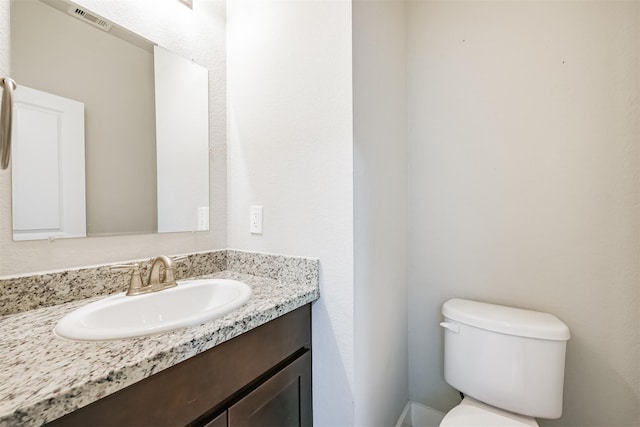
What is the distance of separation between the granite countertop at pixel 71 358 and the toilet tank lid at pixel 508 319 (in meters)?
0.82

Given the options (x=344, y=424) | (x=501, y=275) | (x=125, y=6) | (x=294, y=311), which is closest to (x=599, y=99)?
(x=501, y=275)

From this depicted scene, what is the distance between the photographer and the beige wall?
81cm

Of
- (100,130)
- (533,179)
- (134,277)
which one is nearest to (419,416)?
(533,179)

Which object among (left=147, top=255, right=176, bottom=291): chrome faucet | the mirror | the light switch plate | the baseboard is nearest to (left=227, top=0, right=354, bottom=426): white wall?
the light switch plate

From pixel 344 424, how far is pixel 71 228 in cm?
113

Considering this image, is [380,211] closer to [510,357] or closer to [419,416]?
[510,357]

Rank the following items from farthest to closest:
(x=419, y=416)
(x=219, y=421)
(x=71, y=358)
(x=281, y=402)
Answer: (x=419, y=416) → (x=281, y=402) → (x=219, y=421) → (x=71, y=358)

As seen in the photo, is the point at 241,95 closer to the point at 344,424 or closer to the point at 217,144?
the point at 217,144

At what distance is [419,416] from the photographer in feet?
4.74

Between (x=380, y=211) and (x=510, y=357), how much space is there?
0.73 meters

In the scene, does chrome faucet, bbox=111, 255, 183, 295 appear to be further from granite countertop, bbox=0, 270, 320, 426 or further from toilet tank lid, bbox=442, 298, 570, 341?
toilet tank lid, bbox=442, 298, 570, 341

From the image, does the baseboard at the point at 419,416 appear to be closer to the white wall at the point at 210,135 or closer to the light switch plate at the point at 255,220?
the light switch plate at the point at 255,220

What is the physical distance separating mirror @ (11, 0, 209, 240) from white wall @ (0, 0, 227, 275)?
0.02 meters

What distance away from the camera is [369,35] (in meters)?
1.07
